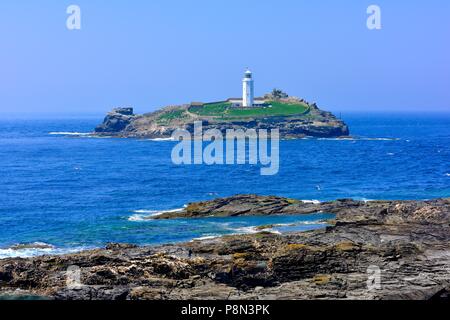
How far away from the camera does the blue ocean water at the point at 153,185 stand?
5016 cm

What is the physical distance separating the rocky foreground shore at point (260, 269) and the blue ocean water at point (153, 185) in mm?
9913

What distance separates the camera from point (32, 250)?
4275 centimetres

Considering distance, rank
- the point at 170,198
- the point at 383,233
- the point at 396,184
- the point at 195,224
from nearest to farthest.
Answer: the point at 383,233 → the point at 195,224 → the point at 170,198 → the point at 396,184

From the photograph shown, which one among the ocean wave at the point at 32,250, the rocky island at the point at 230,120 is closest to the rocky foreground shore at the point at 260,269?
the ocean wave at the point at 32,250

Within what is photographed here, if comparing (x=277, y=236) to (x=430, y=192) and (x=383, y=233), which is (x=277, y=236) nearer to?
(x=383, y=233)

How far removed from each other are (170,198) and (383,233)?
3365 centimetres

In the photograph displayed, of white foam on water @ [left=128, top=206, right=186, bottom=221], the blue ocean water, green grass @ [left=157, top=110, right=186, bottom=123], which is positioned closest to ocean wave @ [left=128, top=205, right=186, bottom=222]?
white foam on water @ [left=128, top=206, right=186, bottom=221]

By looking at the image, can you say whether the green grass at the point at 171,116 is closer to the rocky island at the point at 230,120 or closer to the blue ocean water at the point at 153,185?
the rocky island at the point at 230,120

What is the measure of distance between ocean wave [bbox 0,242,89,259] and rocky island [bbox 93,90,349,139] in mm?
120577

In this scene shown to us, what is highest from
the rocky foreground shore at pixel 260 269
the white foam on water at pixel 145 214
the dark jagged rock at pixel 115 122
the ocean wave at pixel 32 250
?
the dark jagged rock at pixel 115 122

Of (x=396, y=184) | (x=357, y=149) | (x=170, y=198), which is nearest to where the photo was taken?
(x=170, y=198)

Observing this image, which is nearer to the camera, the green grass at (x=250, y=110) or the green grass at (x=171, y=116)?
the green grass at (x=250, y=110)

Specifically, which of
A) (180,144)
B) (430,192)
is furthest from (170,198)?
(180,144)

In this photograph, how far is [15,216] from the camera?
5678 centimetres
